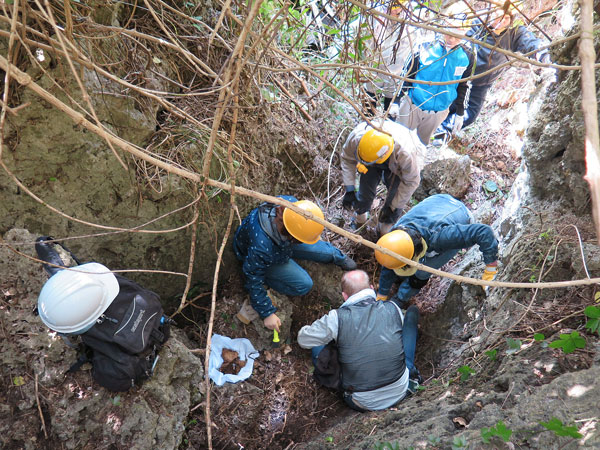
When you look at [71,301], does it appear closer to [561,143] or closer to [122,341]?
[122,341]

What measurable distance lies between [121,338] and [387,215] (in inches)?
117

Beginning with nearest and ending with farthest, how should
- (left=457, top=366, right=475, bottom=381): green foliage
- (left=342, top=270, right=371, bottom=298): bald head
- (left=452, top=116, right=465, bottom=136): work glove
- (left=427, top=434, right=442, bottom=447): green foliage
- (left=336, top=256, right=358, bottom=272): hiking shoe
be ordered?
1. (left=427, top=434, right=442, bottom=447): green foliage
2. (left=457, top=366, right=475, bottom=381): green foliage
3. (left=342, top=270, right=371, bottom=298): bald head
4. (left=336, top=256, right=358, bottom=272): hiking shoe
5. (left=452, top=116, right=465, bottom=136): work glove

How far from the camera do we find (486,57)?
3.97 metres

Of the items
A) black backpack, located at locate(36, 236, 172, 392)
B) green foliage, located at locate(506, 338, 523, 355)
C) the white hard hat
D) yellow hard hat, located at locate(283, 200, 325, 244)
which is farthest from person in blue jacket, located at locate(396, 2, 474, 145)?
the white hard hat

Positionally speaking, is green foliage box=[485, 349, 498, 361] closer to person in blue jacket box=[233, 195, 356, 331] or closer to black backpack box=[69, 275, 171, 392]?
person in blue jacket box=[233, 195, 356, 331]

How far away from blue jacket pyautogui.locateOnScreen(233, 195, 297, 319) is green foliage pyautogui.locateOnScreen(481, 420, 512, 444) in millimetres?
1991

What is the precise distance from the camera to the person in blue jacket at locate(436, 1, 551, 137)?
359cm

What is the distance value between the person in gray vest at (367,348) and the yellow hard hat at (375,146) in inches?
51.9

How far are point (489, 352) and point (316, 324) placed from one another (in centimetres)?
138

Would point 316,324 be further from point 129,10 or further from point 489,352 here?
point 129,10

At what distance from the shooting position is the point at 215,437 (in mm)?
2873

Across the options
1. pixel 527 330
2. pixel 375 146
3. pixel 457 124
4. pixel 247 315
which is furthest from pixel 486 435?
pixel 457 124

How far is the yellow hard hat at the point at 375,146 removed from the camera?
351 centimetres

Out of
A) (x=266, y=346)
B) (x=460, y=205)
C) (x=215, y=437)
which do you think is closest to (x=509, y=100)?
(x=460, y=205)
